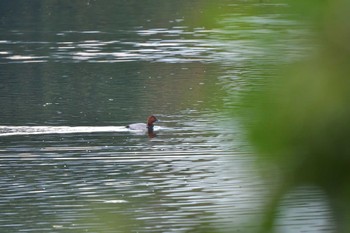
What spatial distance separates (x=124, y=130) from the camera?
66.2ft

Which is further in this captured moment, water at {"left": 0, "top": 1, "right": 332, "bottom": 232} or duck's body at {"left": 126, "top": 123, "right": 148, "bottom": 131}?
duck's body at {"left": 126, "top": 123, "right": 148, "bottom": 131}

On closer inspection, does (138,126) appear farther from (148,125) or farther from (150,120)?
(150,120)

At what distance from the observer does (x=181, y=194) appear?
49.0 feet

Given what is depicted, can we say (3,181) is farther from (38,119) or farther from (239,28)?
(239,28)

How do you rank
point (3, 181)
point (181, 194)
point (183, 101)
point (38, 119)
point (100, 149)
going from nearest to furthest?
point (181, 194)
point (3, 181)
point (100, 149)
point (38, 119)
point (183, 101)

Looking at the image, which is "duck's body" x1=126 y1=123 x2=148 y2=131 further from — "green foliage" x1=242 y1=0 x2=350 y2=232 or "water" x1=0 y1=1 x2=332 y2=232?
"green foliage" x1=242 y1=0 x2=350 y2=232

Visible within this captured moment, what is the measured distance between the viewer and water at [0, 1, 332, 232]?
1.02 m

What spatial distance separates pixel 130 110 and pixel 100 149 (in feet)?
13.6

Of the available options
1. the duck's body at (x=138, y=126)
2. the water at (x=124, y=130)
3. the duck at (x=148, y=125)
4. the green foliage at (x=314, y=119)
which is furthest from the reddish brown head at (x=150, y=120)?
the green foliage at (x=314, y=119)

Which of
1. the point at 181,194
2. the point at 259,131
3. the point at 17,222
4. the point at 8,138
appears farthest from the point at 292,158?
the point at 8,138

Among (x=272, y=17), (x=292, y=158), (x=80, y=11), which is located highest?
(x=272, y=17)

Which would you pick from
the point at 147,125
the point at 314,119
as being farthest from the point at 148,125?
the point at 314,119

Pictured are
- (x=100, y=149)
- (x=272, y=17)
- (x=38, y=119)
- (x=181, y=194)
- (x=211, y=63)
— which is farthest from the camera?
(x=211, y=63)

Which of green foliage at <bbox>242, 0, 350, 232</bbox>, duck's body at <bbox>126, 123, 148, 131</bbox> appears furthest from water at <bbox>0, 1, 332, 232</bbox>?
duck's body at <bbox>126, 123, 148, 131</bbox>
